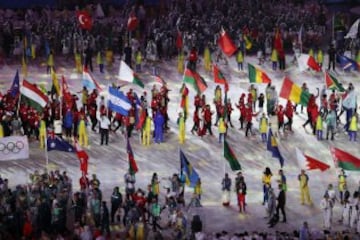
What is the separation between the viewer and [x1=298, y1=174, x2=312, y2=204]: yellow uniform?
35.4 meters

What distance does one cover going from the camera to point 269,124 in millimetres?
40656

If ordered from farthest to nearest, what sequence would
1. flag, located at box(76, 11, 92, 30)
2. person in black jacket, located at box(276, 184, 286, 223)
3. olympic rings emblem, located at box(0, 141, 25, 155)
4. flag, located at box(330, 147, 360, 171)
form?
flag, located at box(76, 11, 92, 30)
olympic rings emblem, located at box(0, 141, 25, 155)
person in black jacket, located at box(276, 184, 286, 223)
flag, located at box(330, 147, 360, 171)

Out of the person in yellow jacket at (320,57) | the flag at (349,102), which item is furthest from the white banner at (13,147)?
the person in yellow jacket at (320,57)

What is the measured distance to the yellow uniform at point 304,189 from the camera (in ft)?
116

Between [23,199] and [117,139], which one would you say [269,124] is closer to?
[117,139]

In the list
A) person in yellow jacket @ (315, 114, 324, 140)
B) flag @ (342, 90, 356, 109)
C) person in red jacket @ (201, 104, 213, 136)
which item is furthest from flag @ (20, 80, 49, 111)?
flag @ (342, 90, 356, 109)

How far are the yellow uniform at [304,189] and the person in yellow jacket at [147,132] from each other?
289 inches

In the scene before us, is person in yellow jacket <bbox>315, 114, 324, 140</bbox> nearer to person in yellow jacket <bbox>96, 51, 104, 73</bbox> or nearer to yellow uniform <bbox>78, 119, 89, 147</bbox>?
yellow uniform <bbox>78, 119, 89, 147</bbox>

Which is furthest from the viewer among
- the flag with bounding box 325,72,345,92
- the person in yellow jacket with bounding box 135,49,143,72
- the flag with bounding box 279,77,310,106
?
the person in yellow jacket with bounding box 135,49,143,72

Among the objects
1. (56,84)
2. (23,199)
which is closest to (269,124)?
(56,84)

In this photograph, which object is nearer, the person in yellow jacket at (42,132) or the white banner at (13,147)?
the white banner at (13,147)

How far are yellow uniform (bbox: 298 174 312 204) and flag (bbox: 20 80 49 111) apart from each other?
999cm

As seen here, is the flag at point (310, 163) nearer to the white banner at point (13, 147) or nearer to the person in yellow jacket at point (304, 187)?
the person in yellow jacket at point (304, 187)

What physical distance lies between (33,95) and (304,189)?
1048 centimetres
